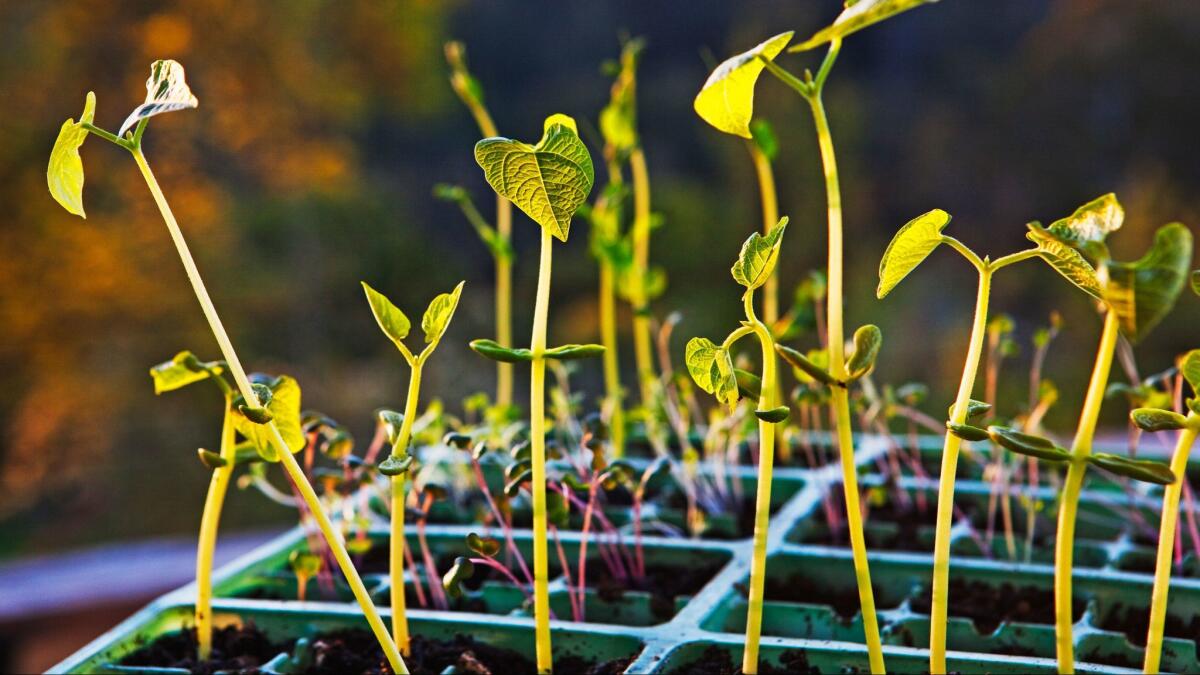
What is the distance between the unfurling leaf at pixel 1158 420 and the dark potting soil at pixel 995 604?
0.41 metres

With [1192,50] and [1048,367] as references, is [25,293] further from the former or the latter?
[1192,50]

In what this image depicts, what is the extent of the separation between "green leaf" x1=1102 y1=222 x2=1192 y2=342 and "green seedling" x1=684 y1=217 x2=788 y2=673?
0.18 meters

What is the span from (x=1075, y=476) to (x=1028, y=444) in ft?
0.14

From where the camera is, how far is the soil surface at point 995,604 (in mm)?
1047

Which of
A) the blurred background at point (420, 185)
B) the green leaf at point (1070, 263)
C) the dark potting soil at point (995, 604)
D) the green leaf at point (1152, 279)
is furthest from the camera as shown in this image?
the blurred background at point (420, 185)

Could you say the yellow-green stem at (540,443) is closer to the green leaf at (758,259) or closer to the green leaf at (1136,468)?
the green leaf at (758,259)

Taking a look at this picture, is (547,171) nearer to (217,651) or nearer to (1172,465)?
(1172,465)

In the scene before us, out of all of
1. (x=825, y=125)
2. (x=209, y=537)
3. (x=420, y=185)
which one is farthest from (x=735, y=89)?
(x=420, y=185)

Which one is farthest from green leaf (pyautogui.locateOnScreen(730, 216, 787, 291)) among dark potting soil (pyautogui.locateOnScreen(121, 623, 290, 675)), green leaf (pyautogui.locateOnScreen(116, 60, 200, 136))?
dark potting soil (pyautogui.locateOnScreen(121, 623, 290, 675))

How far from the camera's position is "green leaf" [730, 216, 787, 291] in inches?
26.2

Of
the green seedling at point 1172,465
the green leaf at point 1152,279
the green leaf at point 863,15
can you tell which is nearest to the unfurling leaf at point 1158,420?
the green seedling at point 1172,465

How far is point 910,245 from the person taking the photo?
2.19 ft

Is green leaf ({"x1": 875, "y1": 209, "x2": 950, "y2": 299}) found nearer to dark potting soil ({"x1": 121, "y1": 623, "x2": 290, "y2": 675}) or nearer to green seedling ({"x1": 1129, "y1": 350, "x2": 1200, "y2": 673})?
green seedling ({"x1": 1129, "y1": 350, "x2": 1200, "y2": 673})

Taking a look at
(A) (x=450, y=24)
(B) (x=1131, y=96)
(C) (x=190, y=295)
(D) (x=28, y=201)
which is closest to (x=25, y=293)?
(D) (x=28, y=201)
